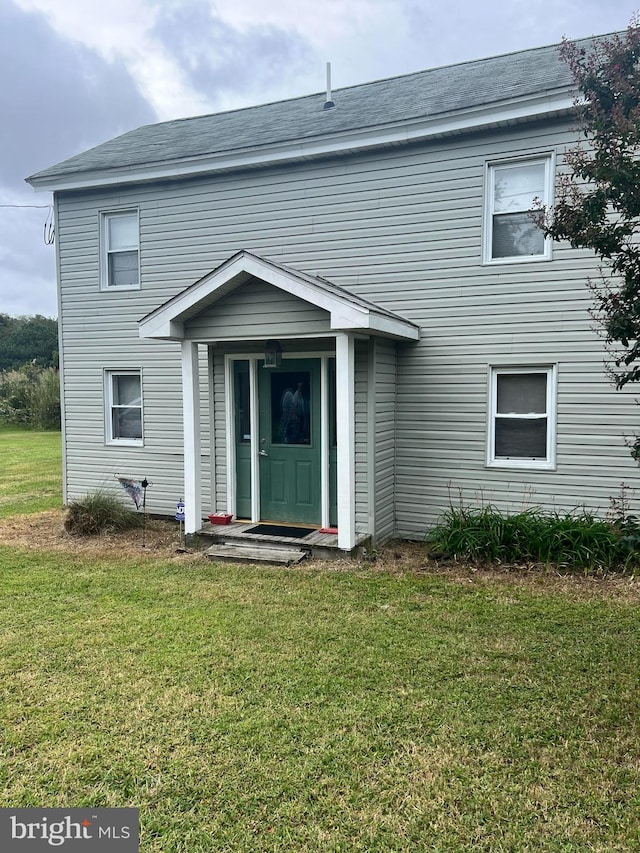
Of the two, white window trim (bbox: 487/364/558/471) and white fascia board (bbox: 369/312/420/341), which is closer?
white fascia board (bbox: 369/312/420/341)

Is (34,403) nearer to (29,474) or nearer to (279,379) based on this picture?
(29,474)

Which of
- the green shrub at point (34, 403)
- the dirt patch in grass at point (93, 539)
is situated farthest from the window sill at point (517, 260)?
the green shrub at point (34, 403)

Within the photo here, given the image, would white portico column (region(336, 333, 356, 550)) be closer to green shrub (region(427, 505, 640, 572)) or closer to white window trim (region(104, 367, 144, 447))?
green shrub (region(427, 505, 640, 572))

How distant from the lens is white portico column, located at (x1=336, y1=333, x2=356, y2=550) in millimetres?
6961

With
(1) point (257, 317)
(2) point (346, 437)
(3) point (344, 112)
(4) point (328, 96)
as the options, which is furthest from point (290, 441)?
(4) point (328, 96)

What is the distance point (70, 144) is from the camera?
1426 inches

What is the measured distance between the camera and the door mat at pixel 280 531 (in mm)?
7702

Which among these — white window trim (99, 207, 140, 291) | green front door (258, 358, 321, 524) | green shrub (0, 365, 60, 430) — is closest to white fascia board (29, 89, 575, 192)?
white window trim (99, 207, 140, 291)

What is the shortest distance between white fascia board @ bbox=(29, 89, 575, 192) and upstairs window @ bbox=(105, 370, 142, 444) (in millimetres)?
3213

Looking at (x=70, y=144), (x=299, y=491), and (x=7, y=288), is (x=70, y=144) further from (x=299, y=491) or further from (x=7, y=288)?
(x=7, y=288)

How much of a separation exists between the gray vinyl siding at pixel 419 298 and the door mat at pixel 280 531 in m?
0.81

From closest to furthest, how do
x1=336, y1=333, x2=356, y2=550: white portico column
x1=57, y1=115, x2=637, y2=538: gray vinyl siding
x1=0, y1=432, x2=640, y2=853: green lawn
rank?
x1=0, y1=432, x2=640, y2=853: green lawn → x1=336, y1=333, x2=356, y2=550: white portico column → x1=57, y1=115, x2=637, y2=538: gray vinyl siding

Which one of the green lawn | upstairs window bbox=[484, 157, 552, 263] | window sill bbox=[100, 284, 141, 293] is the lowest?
the green lawn

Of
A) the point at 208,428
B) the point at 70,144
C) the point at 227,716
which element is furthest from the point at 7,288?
the point at 227,716
